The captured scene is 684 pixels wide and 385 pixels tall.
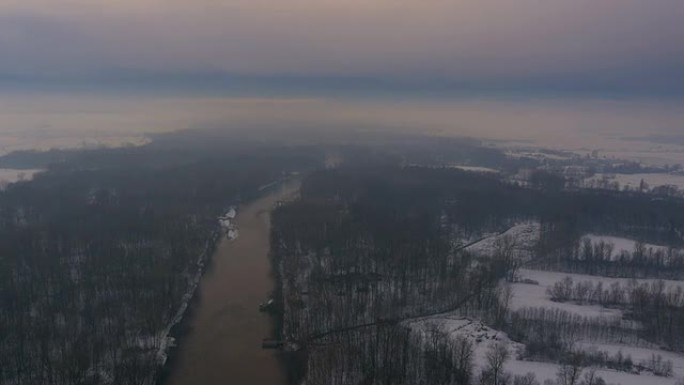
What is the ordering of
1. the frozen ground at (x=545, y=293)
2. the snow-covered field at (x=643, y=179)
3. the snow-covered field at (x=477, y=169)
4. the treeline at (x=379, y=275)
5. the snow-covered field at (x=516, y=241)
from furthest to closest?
the snow-covered field at (x=477, y=169) → the snow-covered field at (x=643, y=179) → the snow-covered field at (x=516, y=241) → the frozen ground at (x=545, y=293) → the treeline at (x=379, y=275)

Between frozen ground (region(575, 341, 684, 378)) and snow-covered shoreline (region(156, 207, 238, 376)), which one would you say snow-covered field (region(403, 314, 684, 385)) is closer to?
frozen ground (region(575, 341, 684, 378))

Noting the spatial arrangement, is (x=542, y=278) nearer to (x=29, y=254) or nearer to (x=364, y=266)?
(x=364, y=266)

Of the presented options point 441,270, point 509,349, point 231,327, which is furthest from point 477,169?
point 231,327

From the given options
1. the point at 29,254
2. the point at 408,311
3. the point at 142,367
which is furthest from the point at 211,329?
the point at 29,254

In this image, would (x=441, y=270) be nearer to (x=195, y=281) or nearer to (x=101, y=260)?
(x=195, y=281)

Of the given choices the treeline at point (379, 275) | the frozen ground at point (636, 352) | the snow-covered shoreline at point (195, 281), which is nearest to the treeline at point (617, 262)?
the treeline at point (379, 275)

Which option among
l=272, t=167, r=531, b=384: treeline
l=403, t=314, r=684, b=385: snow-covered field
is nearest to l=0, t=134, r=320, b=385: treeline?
l=272, t=167, r=531, b=384: treeline

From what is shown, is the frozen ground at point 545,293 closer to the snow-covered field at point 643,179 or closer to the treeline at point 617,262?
the treeline at point 617,262
